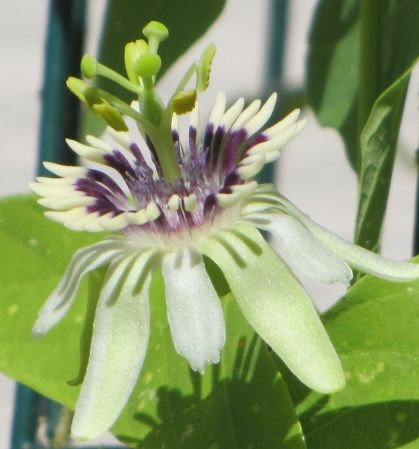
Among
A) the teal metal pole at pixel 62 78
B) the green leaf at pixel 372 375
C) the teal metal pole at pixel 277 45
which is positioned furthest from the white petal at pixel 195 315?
the teal metal pole at pixel 277 45

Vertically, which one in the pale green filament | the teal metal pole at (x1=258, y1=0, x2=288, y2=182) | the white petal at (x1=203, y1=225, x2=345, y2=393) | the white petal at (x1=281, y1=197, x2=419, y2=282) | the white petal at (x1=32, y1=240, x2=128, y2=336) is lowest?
the teal metal pole at (x1=258, y1=0, x2=288, y2=182)

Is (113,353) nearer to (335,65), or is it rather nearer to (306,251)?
(306,251)

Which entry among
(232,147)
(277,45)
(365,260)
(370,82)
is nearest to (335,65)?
(370,82)

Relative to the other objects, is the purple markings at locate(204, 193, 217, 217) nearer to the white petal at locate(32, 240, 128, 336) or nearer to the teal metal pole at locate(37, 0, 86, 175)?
the white petal at locate(32, 240, 128, 336)

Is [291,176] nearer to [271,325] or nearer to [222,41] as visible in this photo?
[222,41]

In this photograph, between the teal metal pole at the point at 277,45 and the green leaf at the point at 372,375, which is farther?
the teal metal pole at the point at 277,45

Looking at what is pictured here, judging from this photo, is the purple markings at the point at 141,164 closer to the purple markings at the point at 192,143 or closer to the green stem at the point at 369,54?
the purple markings at the point at 192,143

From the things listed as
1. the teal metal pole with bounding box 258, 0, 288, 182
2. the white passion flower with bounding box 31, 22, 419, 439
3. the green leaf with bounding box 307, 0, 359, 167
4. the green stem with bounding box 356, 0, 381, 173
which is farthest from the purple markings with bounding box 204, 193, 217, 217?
the teal metal pole with bounding box 258, 0, 288, 182

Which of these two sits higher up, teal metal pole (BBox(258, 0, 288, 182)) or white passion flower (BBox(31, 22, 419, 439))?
white passion flower (BBox(31, 22, 419, 439))
